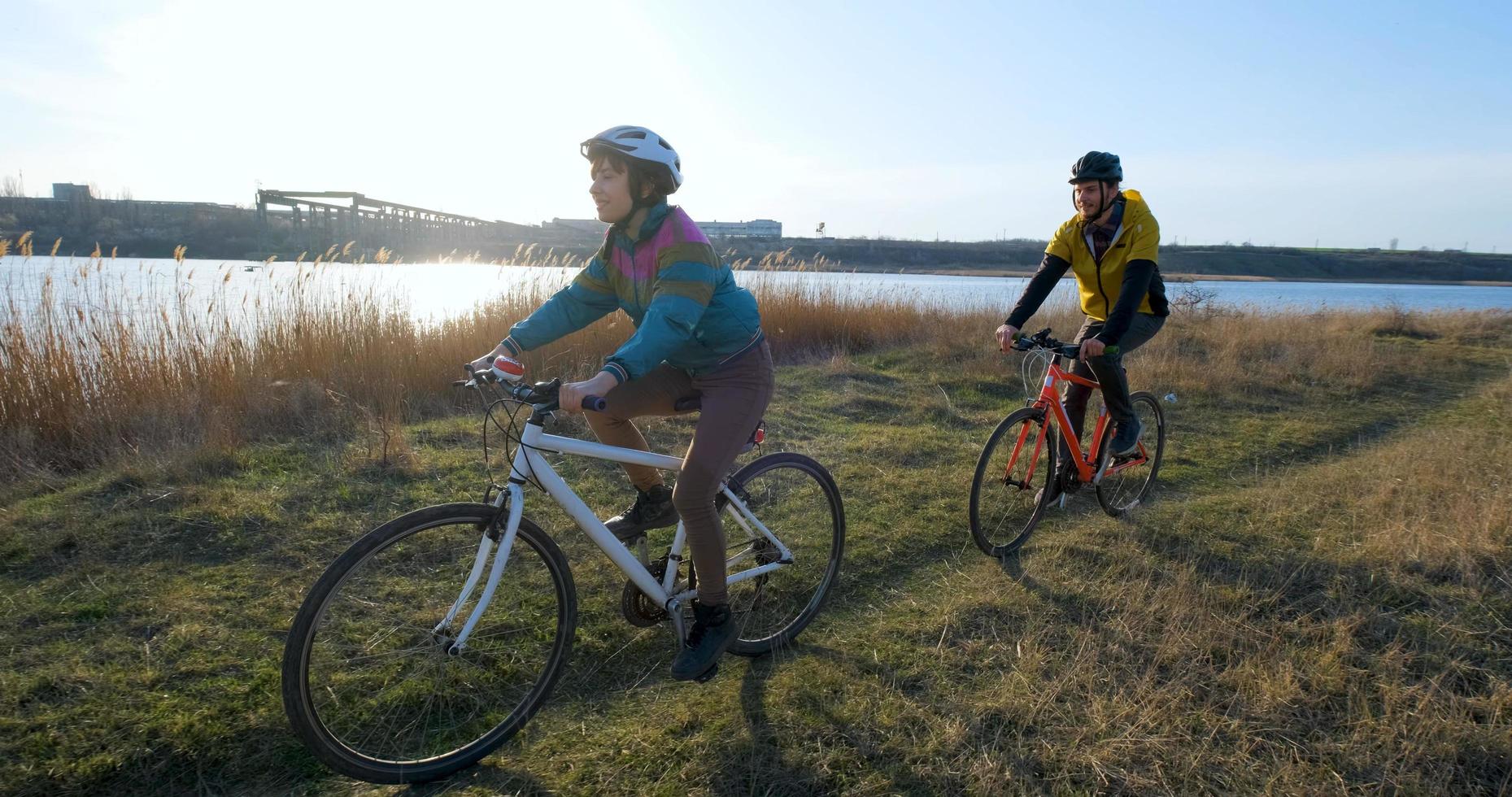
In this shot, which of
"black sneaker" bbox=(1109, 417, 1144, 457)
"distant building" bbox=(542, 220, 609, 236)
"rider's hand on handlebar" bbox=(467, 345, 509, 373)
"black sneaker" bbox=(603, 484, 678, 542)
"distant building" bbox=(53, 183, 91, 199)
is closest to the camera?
"rider's hand on handlebar" bbox=(467, 345, 509, 373)

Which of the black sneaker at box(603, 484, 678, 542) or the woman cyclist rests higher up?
the woman cyclist

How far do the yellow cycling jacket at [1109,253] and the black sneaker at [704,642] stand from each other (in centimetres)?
281

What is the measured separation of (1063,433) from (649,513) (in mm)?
2622

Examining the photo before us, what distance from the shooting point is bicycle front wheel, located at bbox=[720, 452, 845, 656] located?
3172 millimetres

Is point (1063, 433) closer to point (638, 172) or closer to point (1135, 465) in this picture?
point (1135, 465)

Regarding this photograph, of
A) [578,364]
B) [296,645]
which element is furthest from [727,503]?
[578,364]

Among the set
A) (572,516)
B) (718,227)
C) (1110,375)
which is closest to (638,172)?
(572,516)

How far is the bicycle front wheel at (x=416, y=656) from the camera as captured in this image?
2.17 meters

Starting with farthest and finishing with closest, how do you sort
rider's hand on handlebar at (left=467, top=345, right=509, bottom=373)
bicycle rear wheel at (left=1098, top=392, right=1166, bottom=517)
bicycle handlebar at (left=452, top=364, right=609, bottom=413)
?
bicycle rear wheel at (left=1098, top=392, right=1166, bottom=517) < rider's hand on handlebar at (left=467, top=345, right=509, bottom=373) < bicycle handlebar at (left=452, top=364, right=609, bottom=413)

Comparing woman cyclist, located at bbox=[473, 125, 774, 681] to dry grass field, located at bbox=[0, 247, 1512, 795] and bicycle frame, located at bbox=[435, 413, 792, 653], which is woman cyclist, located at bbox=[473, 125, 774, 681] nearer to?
bicycle frame, located at bbox=[435, 413, 792, 653]

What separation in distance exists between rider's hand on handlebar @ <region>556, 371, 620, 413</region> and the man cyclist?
96.1 inches

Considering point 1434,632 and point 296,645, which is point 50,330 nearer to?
point 296,645

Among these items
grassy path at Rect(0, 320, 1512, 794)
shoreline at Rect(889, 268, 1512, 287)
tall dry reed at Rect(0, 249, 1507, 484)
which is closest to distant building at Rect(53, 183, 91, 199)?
tall dry reed at Rect(0, 249, 1507, 484)

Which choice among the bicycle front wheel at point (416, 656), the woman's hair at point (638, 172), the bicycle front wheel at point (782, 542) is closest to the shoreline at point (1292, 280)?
the bicycle front wheel at point (782, 542)
